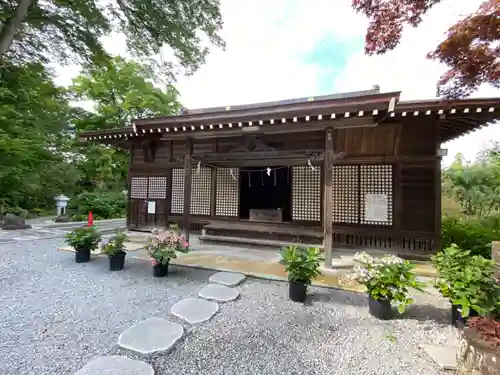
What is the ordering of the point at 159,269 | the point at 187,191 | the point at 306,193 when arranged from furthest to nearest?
1. the point at 306,193
2. the point at 187,191
3. the point at 159,269

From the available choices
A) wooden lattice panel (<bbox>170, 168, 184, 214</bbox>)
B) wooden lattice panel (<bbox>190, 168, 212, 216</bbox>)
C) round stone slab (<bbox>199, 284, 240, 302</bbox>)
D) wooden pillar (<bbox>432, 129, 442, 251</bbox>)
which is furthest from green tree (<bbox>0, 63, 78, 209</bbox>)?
wooden pillar (<bbox>432, 129, 442, 251</bbox>)

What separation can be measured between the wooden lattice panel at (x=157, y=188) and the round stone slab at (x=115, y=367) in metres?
6.16

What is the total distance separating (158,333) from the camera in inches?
91.4

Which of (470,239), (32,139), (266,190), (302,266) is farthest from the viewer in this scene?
(32,139)

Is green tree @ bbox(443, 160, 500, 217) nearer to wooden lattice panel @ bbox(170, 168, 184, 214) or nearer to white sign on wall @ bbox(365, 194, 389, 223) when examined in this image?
white sign on wall @ bbox(365, 194, 389, 223)

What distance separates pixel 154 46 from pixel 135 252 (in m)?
4.63

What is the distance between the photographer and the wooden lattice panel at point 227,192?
276 inches

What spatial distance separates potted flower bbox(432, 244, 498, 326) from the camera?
2168 mm

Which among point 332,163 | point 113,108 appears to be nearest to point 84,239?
point 332,163

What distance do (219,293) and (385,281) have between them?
6.59 ft

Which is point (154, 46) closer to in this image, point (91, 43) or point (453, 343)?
point (91, 43)

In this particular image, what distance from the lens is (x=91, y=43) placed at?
5328 mm

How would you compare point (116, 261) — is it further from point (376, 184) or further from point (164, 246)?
point (376, 184)

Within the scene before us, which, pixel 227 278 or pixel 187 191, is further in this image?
pixel 187 191
